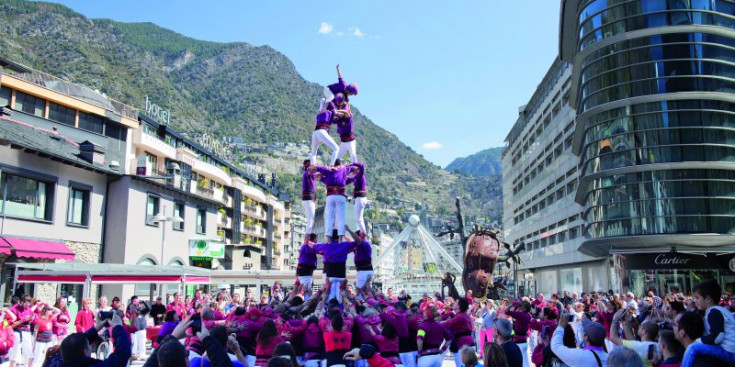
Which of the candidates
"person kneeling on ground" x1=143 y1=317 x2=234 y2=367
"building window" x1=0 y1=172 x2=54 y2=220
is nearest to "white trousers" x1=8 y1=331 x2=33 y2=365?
"person kneeling on ground" x1=143 y1=317 x2=234 y2=367

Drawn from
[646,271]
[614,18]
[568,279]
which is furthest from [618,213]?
[568,279]

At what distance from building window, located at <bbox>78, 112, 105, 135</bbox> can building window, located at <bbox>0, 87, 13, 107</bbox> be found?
415 centimetres

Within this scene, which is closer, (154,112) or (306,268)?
(306,268)

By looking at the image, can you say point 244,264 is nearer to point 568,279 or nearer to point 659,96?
point 568,279

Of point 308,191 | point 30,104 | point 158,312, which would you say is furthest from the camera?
point 30,104

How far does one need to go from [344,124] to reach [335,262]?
17.5 feet

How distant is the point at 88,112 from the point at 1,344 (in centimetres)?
2412

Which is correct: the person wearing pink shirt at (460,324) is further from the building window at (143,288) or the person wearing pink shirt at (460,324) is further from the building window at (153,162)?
the building window at (153,162)

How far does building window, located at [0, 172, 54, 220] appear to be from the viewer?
25.0 metres

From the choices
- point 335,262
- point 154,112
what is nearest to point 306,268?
point 335,262

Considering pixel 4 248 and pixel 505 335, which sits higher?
pixel 4 248

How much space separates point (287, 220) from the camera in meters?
86.1

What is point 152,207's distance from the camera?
3662cm

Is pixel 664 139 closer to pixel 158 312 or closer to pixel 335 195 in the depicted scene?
pixel 335 195
